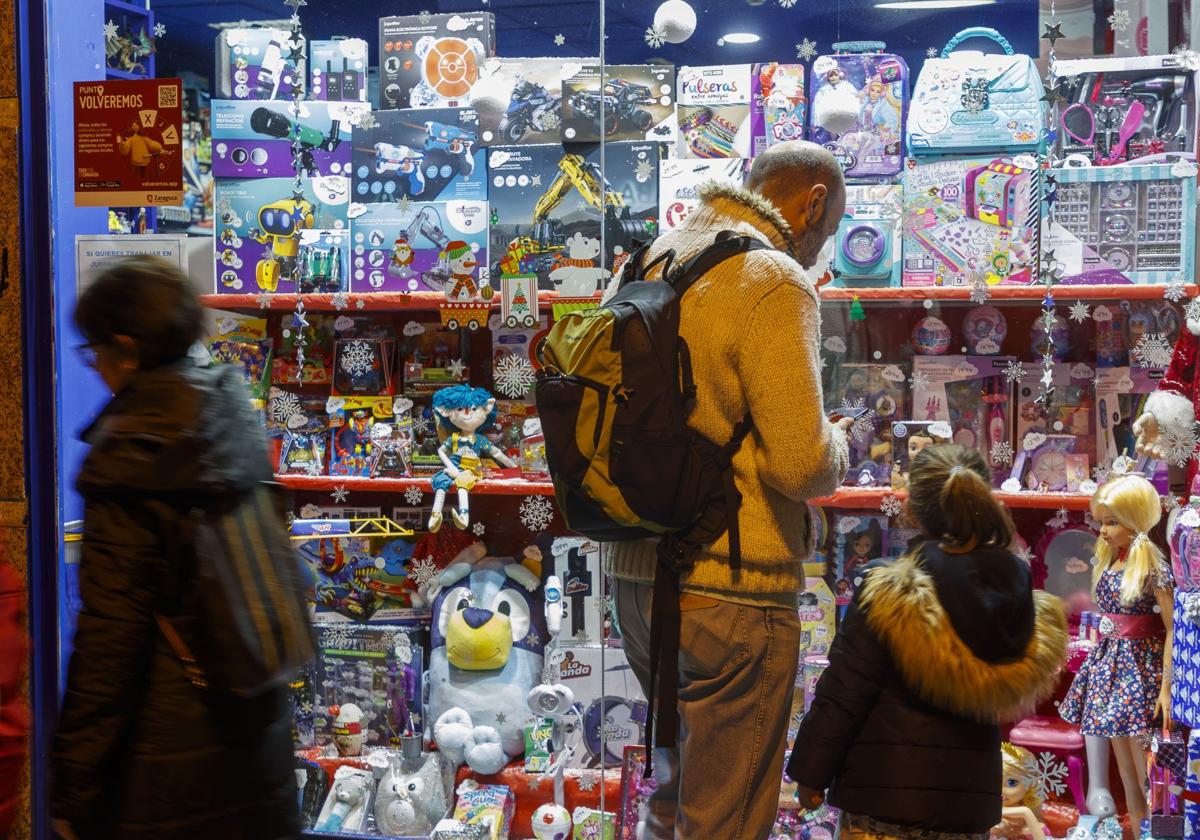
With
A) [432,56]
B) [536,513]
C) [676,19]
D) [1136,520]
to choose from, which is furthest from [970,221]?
[432,56]

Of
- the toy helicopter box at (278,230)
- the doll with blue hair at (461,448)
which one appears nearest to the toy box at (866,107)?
the doll with blue hair at (461,448)

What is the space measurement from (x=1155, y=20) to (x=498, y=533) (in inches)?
93.6

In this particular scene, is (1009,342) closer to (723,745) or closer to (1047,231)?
(1047,231)

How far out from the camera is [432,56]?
12.6 feet

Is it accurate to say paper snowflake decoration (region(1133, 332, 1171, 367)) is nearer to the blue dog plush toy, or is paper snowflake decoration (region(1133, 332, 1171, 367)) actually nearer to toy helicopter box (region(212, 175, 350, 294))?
the blue dog plush toy

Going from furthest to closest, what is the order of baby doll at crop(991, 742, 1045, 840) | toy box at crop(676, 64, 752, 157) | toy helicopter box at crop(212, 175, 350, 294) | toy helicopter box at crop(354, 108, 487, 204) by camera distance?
toy helicopter box at crop(212, 175, 350, 294) < toy helicopter box at crop(354, 108, 487, 204) < toy box at crop(676, 64, 752, 157) < baby doll at crop(991, 742, 1045, 840)

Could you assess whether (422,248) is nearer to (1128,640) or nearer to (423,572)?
(423,572)

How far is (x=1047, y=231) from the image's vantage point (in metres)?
3.50

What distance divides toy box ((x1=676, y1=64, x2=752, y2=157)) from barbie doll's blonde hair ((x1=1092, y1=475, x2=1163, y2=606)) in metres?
1.39

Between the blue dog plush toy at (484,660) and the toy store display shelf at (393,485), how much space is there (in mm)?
263

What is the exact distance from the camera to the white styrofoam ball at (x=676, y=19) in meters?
3.69

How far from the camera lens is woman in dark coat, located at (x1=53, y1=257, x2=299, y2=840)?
1824mm

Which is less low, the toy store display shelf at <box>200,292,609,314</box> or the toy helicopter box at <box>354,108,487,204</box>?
the toy helicopter box at <box>354,108,487,204</box>

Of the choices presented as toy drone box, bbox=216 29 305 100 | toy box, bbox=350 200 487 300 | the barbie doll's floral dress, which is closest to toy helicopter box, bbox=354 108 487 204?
toy box, bbox=350 200 487 300
